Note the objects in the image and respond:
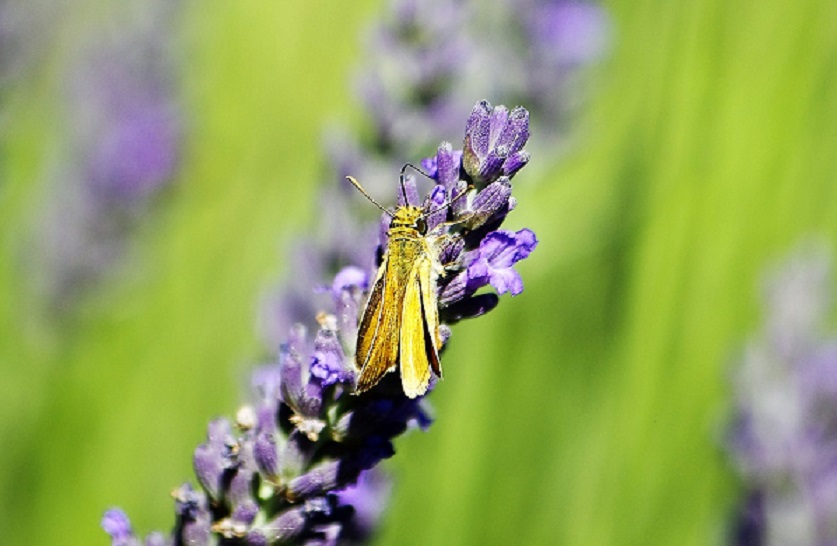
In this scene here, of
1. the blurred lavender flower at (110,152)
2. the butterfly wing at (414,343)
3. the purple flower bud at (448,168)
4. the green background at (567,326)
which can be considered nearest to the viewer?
the butterfly wing at (414,343)

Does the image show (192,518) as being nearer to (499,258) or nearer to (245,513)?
(245,513)

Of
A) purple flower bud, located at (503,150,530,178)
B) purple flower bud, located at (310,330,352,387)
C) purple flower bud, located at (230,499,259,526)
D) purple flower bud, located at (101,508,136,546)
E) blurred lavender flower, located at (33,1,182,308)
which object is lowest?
purple flower bud, located at (230,499,259,526)

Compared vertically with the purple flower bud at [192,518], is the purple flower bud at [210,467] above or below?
above

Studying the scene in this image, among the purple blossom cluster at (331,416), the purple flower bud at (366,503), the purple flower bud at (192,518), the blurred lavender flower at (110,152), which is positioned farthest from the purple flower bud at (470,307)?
the blurred lavender flower at (110,152)

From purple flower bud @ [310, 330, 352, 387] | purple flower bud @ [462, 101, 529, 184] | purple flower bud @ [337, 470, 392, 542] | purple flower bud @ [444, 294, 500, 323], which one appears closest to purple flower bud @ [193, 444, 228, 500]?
purple flower bud @ [310, 330, 352, 387]

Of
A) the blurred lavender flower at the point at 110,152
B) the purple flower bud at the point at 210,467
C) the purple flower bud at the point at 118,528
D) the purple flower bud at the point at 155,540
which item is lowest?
the purple flower bud at the point at 155,540

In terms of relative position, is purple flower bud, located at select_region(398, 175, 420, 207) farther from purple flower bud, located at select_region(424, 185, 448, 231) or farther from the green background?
the green background

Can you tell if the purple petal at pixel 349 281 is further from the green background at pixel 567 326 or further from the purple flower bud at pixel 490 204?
the green background at pixel 567 326
